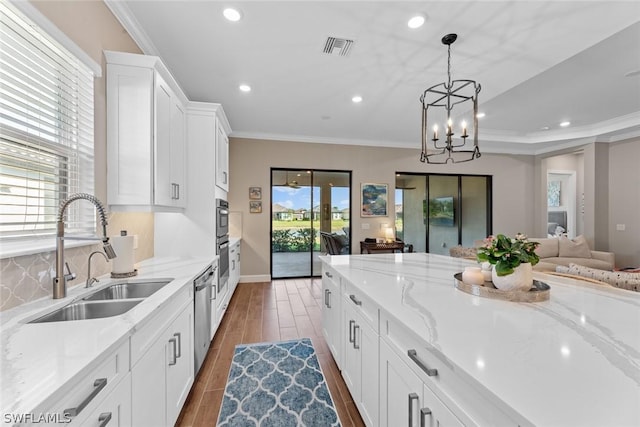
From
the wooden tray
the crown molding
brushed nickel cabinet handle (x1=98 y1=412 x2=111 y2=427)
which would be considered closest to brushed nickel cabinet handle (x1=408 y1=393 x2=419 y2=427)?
the wooden tray

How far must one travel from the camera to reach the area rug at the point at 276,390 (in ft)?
5.64

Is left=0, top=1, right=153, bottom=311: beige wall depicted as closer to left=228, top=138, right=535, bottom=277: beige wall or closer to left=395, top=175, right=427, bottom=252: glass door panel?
left=228, top=138, right=535, bottom=277: beige wall

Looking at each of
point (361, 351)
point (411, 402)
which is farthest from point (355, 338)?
point (411, 402)

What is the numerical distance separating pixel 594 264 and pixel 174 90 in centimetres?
685

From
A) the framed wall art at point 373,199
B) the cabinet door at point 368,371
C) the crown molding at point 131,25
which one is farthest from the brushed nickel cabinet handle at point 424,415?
the framed wall art at point 373,199

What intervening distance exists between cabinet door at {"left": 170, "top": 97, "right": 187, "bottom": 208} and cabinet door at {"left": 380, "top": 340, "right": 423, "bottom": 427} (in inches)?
85.1

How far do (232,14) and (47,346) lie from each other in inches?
89.9

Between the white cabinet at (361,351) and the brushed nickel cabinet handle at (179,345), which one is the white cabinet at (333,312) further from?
the brushed nickel cabinet handle at (179,345)

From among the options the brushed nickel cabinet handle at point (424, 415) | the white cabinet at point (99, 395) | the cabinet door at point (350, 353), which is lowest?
the cabinet door at point (350, 353)

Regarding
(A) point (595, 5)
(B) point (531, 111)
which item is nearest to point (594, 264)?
(B) point (531, 111)

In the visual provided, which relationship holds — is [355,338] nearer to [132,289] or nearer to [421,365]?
[421,365]

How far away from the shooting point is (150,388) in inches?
49.1

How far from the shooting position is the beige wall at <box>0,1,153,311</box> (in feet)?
4.06

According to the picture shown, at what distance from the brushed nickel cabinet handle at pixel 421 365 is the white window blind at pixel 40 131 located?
1.80 m
